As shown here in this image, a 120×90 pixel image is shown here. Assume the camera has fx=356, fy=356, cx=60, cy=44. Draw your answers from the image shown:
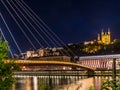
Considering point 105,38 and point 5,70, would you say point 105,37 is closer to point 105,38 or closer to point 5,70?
point 105,38

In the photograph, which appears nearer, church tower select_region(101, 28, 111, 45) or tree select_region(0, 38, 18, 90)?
tree select_region(0, 38, 18, 90)

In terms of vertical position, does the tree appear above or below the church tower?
below

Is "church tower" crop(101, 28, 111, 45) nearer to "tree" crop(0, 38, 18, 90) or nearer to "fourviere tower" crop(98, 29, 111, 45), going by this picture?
"fourviere tower" crop(98, 29, 111, 45)

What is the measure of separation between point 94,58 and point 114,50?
496 centimetres

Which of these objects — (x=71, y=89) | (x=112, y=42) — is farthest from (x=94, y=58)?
(x=71, y=89)

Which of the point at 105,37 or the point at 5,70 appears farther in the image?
the point at 105,37

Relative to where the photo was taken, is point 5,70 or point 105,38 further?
point 105,38

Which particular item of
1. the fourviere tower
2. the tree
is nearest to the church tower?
the fourviere tower

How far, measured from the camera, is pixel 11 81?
450 cm

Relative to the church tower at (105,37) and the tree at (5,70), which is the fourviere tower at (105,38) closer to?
the church tower at (105,37)

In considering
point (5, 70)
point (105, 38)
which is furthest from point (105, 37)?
point (5, 70)

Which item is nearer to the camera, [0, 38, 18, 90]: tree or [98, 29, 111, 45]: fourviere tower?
[0, 38, 18, 90]: tree

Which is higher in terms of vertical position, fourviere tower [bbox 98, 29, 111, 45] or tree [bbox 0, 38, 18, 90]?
fourviere tower [bbox 98, 29, 111, 45]

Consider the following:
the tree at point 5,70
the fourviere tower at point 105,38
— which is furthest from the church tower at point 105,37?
the tree at point 5,70
